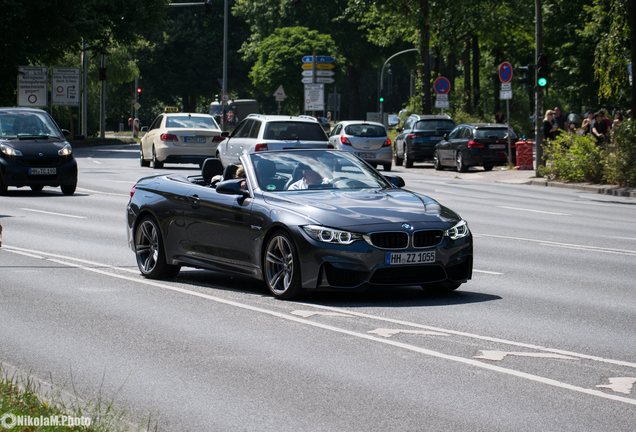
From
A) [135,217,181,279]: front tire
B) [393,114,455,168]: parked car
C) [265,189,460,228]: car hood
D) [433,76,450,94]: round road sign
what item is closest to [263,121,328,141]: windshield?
[393,114,455,168]: parked car

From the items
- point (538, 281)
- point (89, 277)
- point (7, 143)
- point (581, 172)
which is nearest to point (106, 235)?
point (89, 277)

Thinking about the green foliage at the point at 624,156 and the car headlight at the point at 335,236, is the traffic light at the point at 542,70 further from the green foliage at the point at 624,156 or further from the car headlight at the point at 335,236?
the car headlight at the point at 335,236

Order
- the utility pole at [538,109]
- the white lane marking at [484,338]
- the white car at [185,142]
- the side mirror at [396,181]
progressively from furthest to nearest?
the utility pole at [538,109], the white car at [185,142], the side mirror at [396,181], the white lane marking at [484,338]

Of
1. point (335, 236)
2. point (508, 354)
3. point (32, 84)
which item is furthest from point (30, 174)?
point (32, 84)

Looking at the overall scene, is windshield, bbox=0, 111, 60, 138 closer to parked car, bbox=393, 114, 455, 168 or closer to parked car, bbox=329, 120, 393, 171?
parked car, bbox=329, 120, 393, 171

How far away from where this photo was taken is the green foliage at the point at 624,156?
3519 cm

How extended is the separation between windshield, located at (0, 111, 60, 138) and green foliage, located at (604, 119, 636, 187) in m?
13.9

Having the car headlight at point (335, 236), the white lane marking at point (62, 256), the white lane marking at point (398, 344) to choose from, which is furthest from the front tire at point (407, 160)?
the car headlight at point (335, 236)

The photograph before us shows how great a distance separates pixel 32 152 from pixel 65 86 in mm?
33166

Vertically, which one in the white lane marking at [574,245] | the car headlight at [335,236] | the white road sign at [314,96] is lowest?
the white lane marking at [574,245]

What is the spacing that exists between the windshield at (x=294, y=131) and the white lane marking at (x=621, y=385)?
935 inches

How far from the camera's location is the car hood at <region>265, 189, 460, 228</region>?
39.7 feet

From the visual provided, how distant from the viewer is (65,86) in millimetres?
61781

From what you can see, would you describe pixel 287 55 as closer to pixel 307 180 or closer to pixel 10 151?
pixel 10 151
